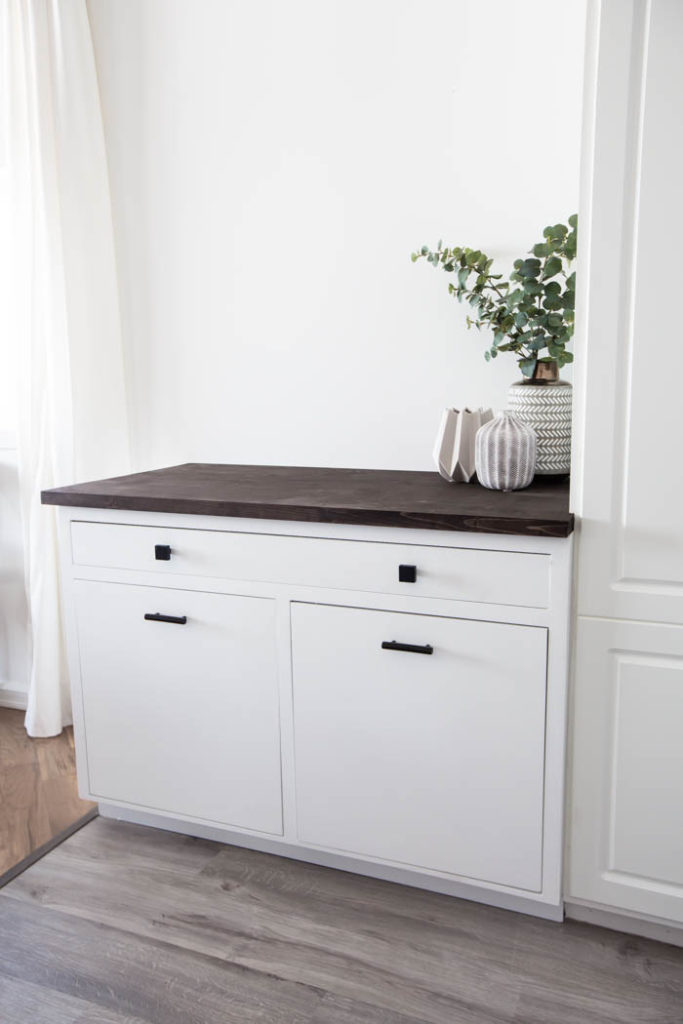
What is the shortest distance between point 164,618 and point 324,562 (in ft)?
1.42

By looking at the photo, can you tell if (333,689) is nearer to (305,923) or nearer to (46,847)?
(305,923)

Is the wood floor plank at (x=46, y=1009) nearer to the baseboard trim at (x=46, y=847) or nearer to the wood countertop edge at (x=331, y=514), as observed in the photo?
the baseboard trim at (x=46, y=847)

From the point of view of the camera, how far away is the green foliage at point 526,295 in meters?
1.81

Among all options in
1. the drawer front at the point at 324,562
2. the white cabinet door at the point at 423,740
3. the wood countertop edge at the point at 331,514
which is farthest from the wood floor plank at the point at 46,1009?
the wood countertop edge at the point at 331,514

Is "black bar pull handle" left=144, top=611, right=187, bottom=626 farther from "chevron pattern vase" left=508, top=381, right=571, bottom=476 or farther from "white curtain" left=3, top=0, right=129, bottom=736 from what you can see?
"chevron pattern vase" left=508, top=381, right=571, bottom=476

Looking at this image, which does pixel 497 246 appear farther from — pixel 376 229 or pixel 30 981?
pixel 30 981

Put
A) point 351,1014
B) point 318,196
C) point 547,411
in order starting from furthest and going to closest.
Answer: point 318,196
point 547,411
point 351,1014

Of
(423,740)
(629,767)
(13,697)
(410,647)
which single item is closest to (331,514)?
(410,647)

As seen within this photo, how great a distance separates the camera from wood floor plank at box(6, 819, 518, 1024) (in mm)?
1540

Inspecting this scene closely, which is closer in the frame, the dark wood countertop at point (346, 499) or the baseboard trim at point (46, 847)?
the dark wood countertop at point (346, 499)

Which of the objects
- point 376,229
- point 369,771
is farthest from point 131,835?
point 376,229

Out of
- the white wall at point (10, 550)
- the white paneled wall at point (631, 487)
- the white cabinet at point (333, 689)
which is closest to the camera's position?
the white paneled wall at point (631, 487)

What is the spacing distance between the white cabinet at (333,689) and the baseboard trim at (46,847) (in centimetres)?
11

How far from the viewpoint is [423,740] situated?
1.69 m
